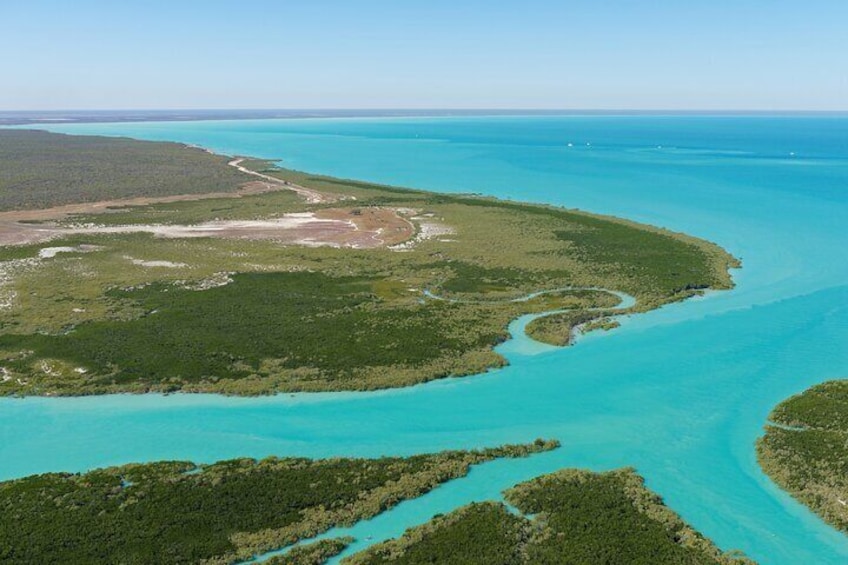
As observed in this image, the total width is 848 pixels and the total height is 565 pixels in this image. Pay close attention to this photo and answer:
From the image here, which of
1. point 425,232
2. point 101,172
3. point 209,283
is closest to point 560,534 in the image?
point 209,283

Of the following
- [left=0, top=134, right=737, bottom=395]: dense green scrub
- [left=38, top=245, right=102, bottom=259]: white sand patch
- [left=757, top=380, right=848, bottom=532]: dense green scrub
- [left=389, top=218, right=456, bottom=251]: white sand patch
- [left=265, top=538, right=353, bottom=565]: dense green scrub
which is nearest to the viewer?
[left=265, top=538, right=353, bottom=565]: dense green scrub

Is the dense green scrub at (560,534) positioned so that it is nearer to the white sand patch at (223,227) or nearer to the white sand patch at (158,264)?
the white sand patch at (158,264)

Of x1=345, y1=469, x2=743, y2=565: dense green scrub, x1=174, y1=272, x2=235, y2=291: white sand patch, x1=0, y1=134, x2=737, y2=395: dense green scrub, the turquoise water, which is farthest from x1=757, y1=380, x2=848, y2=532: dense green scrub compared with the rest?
x1=174, y1=272, x2=235, y2=291: white sand patch

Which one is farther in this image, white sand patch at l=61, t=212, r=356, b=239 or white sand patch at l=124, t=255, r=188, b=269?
white sand patch at l=61, t=212, r=356, b=239

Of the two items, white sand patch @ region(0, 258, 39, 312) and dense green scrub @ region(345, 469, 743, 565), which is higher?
white sand patch @ region(0, 258, 39, 312)

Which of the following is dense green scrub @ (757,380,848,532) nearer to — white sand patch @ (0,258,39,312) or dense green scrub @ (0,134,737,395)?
dense green scrub @ (0,134,737,395)

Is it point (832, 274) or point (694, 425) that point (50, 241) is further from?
point (832, 274)

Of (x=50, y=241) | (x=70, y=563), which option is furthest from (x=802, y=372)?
(x=50, y=241)
